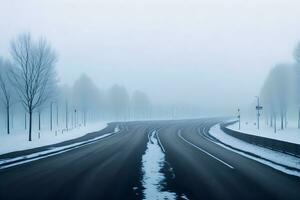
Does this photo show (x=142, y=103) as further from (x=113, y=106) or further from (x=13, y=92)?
(x=13, y=92)

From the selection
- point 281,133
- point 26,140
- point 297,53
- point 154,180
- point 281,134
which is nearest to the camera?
point 154,180

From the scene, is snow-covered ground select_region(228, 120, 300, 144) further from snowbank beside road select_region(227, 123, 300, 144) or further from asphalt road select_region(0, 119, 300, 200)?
asphalt road select_region(0, 119, 300, 200)

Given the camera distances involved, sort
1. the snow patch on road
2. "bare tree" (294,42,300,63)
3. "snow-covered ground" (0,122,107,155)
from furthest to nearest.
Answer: "bare tree" (294,42,300,63)
"snow-covered ground" (0,122,107,155)
the snow patch on road

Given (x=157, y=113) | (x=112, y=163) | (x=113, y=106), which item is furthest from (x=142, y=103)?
(x=112, y=163)

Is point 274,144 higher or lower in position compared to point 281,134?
higher

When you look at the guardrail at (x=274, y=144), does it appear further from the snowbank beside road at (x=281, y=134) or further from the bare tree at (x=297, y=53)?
the bare tree at (x=297, y=53)

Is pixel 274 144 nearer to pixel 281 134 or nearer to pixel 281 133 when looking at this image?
pixel 281 134

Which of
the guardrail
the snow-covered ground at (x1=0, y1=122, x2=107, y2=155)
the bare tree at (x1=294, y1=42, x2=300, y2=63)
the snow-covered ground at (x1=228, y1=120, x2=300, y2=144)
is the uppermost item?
the bare tree at (x1=294, y1=42, x2=300, y2=63)

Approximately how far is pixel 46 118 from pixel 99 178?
103m

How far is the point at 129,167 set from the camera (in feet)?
56.7

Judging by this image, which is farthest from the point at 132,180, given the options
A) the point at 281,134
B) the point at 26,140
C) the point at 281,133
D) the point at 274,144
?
the point at 281,133

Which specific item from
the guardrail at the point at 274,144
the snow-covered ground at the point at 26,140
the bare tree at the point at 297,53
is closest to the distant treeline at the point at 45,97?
the snow-covered ground at the point at 26,140

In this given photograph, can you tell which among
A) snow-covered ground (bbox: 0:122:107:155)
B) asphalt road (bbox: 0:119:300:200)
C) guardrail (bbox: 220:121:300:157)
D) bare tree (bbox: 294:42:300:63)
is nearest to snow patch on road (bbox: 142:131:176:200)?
asphalt road (bbox: 0:119:300:200)


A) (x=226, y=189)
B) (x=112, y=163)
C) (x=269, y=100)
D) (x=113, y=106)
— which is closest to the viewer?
(x=226, y=189)
